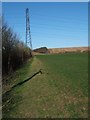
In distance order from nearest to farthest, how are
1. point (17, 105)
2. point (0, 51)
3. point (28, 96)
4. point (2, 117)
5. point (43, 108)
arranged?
1. point (2, 117)
2. point (43, 108)
3. point (17, 105)
4. point (28, 96)
5. point (0, 51)

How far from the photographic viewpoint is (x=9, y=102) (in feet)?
44.2

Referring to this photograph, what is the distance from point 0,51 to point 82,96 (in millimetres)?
14690

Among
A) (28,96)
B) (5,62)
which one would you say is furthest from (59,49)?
(28,96)

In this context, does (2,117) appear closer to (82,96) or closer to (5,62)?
(82,96)

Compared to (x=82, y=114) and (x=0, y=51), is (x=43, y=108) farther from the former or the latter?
(x=0, y=51)

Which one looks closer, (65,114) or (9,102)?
(65,114)

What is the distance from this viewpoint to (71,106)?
445 inches

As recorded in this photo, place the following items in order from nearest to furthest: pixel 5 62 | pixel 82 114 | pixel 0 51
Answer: pixel 82 114, pixel 0 51, pixel 5 62

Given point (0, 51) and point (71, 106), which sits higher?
point (0, 51)

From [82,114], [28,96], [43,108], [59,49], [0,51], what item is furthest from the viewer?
[59,49]

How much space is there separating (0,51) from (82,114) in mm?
17581

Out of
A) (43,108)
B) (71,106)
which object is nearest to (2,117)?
(43,108)

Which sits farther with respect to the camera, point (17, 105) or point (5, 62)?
point (5, 62)

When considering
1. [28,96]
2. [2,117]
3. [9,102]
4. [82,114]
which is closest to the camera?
[82,114]
